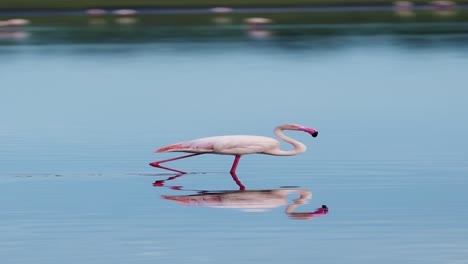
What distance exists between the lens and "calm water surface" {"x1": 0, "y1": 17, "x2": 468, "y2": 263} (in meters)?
17.3

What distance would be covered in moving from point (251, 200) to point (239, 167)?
3.52 m

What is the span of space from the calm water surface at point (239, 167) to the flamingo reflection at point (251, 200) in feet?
0.14

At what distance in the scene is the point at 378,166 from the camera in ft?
77.5

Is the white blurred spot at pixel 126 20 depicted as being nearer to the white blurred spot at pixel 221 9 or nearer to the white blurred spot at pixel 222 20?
the white blurred spot at pixel 222 20

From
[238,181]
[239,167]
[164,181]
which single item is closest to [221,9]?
[239,167]

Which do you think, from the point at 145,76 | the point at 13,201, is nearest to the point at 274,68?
the point at 145,76

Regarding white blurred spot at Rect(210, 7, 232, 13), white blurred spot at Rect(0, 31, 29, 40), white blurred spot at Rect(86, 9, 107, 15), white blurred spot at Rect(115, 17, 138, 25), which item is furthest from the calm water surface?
white blurred spot at Rect(86, 9, 107, 15)

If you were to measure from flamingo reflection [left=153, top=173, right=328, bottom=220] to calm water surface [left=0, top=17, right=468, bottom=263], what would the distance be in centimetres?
4

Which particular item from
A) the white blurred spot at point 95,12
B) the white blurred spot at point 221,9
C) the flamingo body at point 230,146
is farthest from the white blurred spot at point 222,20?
the flamingo body at point 230,146

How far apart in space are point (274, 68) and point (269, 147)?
27.9 m

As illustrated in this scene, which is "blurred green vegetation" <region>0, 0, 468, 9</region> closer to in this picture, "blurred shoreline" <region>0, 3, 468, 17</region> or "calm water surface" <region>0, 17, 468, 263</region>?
"blurred shoreline" <region>0, 3, 468, 17</region>

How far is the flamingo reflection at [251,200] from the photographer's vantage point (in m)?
19.6

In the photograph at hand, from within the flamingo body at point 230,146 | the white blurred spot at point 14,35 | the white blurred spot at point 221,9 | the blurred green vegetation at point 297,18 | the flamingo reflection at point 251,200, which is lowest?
the flamingo reflection at point 251,200

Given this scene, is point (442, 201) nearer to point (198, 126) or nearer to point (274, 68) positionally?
point (198, 126)
